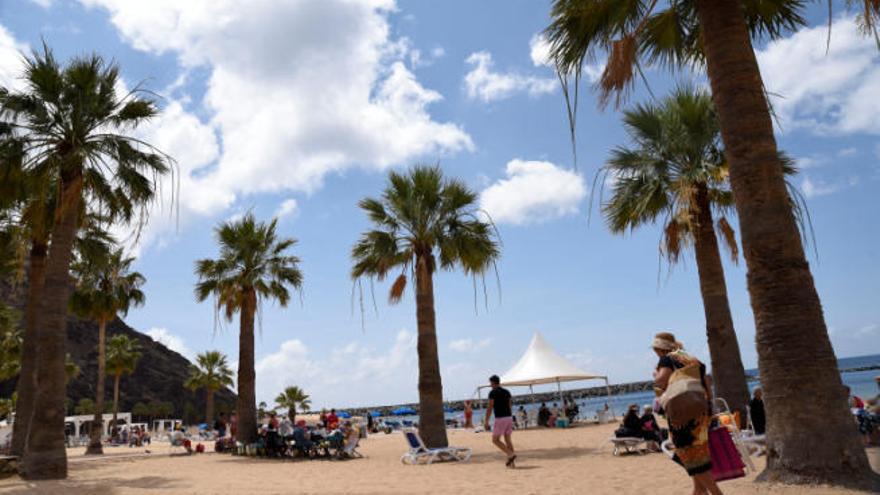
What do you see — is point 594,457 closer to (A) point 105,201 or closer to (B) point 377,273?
(B) point 377,273

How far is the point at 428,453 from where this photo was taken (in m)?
14.0

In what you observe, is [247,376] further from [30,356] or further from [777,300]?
[777,300]

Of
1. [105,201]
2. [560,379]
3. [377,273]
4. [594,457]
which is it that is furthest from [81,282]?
[594,457]

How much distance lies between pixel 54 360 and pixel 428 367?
824 centimetres

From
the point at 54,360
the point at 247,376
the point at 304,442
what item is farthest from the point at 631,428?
the point at 247,376

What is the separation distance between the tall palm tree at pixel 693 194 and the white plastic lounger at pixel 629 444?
2.26 meters

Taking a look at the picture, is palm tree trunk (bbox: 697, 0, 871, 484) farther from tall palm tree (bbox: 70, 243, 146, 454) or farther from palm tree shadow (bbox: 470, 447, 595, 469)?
tall palm tree (bbox: 70, 243, 146, 454)

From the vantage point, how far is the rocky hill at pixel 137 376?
84000mm

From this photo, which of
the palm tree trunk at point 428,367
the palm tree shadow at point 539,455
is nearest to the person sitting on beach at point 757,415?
the palm tree shadow at point 539,455

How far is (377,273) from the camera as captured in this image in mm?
17281

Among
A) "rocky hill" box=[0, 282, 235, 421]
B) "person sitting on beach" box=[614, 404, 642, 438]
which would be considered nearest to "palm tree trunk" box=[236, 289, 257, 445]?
"person sitting on beach" box=[614, 404, 642, 438]

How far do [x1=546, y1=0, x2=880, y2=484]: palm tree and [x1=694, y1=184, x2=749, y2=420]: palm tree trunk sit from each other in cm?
700

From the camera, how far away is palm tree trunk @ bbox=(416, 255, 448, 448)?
15547 millimetres

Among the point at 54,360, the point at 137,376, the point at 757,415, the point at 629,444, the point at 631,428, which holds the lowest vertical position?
the point at 629,444
